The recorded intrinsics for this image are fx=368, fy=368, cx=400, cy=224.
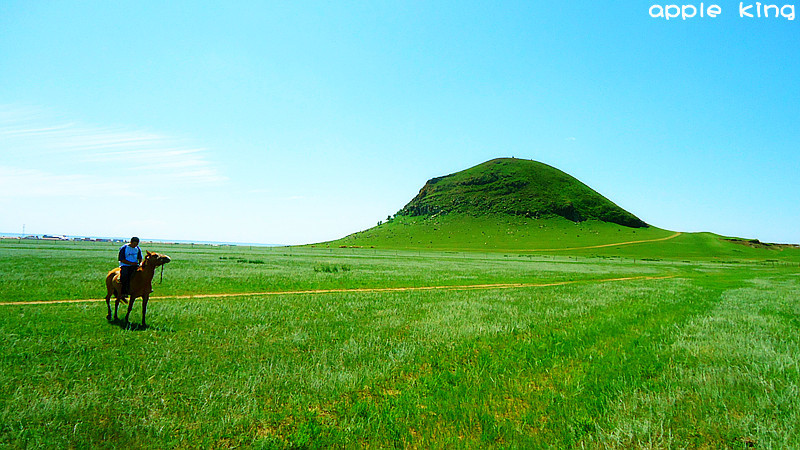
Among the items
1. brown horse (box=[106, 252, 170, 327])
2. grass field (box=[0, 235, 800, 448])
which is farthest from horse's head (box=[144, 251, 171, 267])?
grass field (box=[0, 235, 800, 448])

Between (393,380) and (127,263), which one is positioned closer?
(393,380)

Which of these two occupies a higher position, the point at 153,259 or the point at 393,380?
the point at 153,259

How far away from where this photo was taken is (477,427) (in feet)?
20.8

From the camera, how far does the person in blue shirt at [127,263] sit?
13.0 metres

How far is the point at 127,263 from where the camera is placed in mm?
13148

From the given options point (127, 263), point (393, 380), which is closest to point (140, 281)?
point (127, 263)

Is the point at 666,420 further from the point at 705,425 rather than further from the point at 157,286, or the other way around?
the point at 157,286

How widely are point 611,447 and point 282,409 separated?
5.47 m

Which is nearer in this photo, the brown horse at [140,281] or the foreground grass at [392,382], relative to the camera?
the foreground grass at [392,382]

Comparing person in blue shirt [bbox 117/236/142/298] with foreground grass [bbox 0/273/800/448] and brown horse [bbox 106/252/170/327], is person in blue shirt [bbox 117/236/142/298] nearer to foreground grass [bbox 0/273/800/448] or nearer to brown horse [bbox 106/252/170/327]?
brown horse [bbox 106/252/170/327]

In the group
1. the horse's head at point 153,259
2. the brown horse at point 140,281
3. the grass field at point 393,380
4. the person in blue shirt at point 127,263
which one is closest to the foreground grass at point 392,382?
the grass field at point 393,380

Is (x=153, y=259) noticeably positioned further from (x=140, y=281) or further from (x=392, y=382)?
(x=392, y=382)

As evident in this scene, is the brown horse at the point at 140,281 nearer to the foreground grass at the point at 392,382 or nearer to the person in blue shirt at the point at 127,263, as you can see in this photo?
the person in blue shirt at the point at 127,263

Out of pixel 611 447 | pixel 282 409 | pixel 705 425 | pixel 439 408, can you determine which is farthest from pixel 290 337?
pixel 705 425
